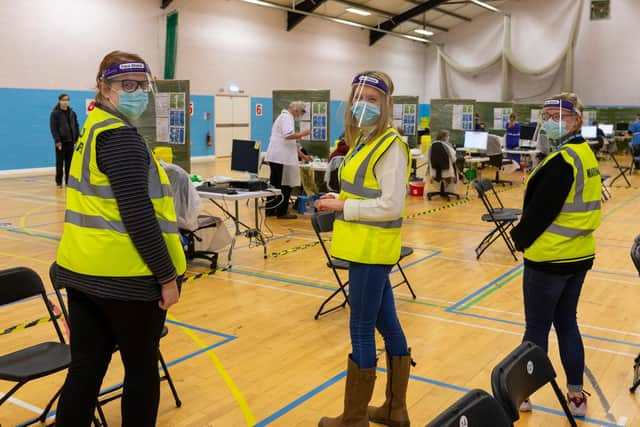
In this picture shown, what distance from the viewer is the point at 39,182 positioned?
515 inches

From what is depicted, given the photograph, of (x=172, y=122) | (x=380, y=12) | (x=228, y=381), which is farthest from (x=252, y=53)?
(x=228, y=381)

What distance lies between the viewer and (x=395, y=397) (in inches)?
115

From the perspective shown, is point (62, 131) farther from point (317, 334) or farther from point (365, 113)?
point (365, 113)

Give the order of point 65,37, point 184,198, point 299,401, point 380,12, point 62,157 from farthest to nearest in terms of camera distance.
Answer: point 380,12, point 65,37, point 62,157, point 184,198, point 299,401

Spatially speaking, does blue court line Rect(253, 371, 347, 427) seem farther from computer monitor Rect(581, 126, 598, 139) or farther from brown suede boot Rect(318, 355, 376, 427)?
computer monitor Rect(581, 126, 598, 139)

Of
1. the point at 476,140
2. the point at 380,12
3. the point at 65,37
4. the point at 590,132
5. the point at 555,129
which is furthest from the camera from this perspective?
the point at 380,12

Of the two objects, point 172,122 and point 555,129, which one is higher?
point 172,122

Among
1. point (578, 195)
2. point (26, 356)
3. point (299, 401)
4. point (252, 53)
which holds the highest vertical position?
point (252, 53)

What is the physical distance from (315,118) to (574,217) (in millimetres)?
7643

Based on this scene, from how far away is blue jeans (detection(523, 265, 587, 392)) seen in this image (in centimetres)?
293

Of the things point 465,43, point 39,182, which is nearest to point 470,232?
point 39,182

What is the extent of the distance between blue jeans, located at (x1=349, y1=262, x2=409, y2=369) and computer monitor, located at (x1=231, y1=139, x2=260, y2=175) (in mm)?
4645

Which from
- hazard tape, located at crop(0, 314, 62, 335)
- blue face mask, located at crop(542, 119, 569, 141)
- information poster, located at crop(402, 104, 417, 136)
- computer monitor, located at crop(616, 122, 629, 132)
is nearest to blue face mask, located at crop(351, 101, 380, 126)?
blue face mask, located at crop(542, 119, 569, 141)

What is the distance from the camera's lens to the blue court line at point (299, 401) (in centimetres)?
315
